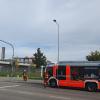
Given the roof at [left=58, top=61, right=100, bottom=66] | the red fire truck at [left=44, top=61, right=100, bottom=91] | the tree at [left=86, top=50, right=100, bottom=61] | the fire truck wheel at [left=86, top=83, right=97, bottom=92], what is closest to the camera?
the fire truck wheel at [left=86, top=83, right=97, bottom=92]

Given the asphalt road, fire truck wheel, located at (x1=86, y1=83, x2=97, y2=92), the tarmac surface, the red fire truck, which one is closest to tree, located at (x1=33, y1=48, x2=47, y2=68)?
the red fire truck

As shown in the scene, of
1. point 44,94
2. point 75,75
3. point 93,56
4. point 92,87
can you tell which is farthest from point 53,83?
point 93,56

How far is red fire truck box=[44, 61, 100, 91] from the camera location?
94.1 ft

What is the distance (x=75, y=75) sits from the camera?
30.3 metres

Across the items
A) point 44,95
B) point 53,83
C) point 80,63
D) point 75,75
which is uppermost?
point 80,63

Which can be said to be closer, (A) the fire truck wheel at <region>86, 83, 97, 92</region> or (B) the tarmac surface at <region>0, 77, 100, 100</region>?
(B) the tarmac surface at <region>0, 77, 100, 100</region>

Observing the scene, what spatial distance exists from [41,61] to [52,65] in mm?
93440

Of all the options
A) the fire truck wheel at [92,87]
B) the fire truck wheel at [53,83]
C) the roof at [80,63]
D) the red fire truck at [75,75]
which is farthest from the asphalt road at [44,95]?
the fire truck wheel at [53,83]

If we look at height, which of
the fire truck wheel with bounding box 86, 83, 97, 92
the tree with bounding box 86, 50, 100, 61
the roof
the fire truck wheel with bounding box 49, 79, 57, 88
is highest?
the tree with bounding box 86, 50, 100, 61

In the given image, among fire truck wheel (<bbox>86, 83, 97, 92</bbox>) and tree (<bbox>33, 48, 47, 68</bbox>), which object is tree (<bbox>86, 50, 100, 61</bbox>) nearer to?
fire truck wheel (<bbox>86, 83, 97, 92</bbox>)

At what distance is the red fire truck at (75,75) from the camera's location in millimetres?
28673

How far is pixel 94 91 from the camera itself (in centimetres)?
2827

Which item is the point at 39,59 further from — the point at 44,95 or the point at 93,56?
the point at 44,95

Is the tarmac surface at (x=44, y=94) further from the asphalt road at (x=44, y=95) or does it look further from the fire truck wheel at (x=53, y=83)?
the fire truck wheel at (x=53, y=83)
